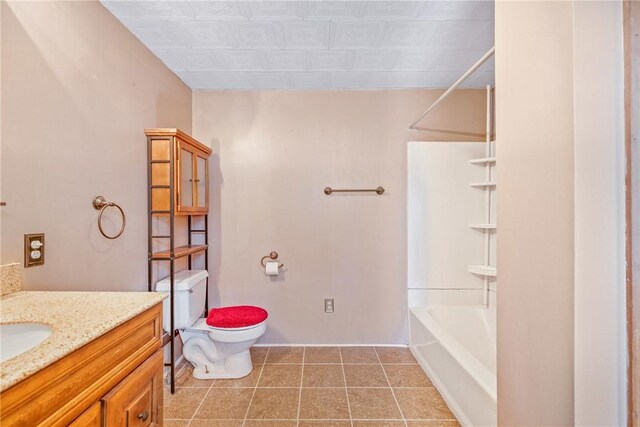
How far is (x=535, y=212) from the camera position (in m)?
0.77

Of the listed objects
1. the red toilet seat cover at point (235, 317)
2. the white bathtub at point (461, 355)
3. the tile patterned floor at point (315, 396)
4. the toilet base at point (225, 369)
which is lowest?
the tile patterned floor at point (315, 396)

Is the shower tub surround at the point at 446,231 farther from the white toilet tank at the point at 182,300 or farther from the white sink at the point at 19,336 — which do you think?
the white sink at the point at 19,336

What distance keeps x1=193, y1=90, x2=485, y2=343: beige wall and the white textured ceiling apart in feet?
0.90

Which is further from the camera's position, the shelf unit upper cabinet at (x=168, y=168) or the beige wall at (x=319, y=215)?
the beige wall at (x=319, y=215)

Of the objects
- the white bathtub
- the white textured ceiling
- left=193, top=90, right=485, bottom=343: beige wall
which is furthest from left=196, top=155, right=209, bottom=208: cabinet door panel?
the white bathtub

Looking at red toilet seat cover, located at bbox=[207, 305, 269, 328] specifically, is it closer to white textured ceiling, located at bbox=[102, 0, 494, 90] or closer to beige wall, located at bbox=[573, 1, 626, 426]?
beige wall, located at bbox=[573, 1, 626, 426]

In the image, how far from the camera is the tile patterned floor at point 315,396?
5.19 feet

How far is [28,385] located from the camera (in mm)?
547

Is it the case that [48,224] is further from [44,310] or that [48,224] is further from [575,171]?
[575,171]

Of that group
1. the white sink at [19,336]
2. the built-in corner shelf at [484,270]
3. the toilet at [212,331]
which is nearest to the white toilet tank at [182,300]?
the toilet at [212,331]

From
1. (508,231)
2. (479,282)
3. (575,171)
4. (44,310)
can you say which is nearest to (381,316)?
(479,282)

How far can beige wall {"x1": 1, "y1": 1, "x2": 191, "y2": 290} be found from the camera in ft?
3.33

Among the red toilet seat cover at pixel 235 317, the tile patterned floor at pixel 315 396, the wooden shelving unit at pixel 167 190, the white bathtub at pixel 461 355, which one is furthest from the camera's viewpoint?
the red toilet seat cover at pixel 235 317

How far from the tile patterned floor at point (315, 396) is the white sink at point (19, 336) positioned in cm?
111
